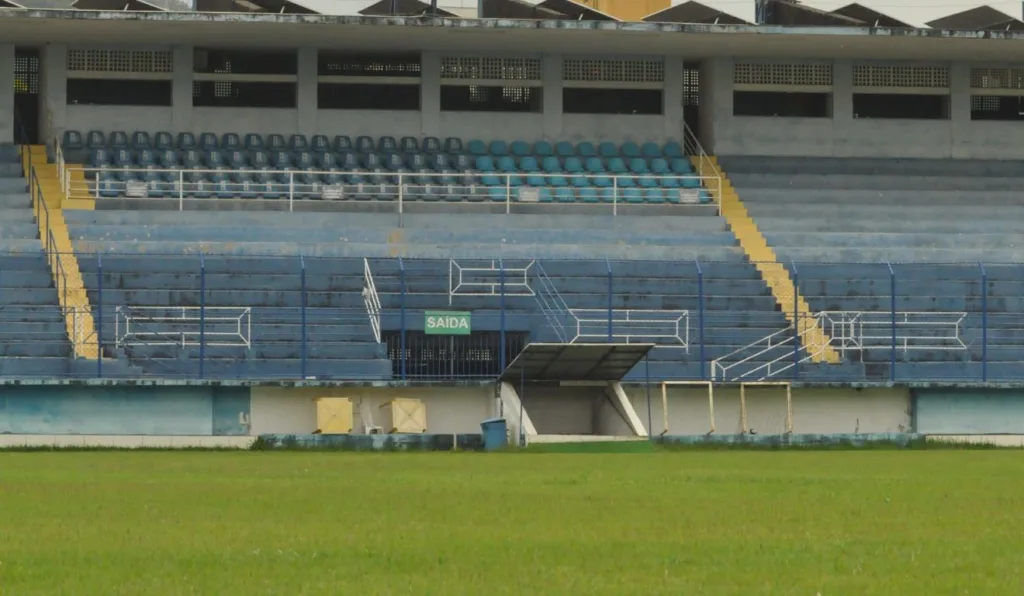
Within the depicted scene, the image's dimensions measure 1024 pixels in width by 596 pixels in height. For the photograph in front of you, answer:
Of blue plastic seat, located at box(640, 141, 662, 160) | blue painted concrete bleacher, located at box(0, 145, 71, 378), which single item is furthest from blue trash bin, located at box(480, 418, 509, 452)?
blue plastic seat, located at box(640, 141, 662, 160)

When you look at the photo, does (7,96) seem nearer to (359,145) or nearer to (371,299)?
(359,145)

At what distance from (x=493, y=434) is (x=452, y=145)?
47.3ft

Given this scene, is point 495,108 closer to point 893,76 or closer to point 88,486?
point 893,76

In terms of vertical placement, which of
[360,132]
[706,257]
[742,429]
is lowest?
[742,429]

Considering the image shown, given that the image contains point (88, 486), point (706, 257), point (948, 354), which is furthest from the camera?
point (706, 257)

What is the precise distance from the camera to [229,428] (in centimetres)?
3206

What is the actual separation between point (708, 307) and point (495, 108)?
10.0 m

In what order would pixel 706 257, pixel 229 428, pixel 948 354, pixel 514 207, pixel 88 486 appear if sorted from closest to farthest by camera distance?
pixel 88 486 → pixel 229 428 → pixel 948 354 → pixel 706 257 → pixel 514 207

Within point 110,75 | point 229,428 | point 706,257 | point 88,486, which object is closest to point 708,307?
point 706,257

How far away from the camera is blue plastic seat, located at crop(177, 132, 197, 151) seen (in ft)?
137

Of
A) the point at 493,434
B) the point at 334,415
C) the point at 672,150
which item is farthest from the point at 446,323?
the point at 672,150

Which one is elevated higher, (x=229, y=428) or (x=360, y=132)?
(x=360, y=132)

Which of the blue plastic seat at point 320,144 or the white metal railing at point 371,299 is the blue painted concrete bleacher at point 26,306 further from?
the blue plastic seat at point 320,144

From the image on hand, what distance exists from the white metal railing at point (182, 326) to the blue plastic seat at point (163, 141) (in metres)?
8.18
